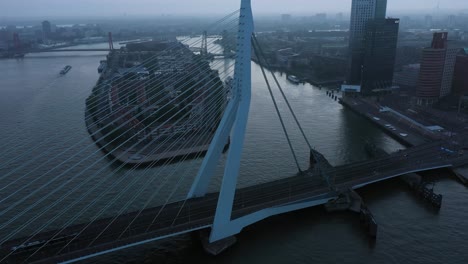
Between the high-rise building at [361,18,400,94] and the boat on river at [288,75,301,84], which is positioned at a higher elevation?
the high-rise building at [361,18,400,94]

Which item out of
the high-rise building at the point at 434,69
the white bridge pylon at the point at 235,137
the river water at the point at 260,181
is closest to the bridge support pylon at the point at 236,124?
the white bridge pylon at the point at 235,137

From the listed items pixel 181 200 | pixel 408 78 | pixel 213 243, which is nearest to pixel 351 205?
pixel 213 243

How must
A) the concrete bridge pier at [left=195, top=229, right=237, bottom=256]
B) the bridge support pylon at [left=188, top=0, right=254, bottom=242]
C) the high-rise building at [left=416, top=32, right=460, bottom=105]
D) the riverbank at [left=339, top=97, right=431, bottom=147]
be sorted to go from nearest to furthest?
the bridge support pylon at [left=188, top=0, right=254, bottom=242] → the concrete bridge pier at [left=195, top=229, right=237, bottom=256] → the riverbank at [left=339, top=97, right=431, bottom=147] → the high-rise building at [left=416, top=32, right=460, bottom=105]

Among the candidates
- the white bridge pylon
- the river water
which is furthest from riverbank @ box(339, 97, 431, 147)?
the white bridge pylon

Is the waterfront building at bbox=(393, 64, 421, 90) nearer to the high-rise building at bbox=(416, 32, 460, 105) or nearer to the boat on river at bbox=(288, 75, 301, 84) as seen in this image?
the high-rise building at bbox=(416, 32, 460, 105)

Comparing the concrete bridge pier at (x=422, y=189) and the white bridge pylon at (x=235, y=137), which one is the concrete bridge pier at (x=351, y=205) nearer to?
the concrete bridge pier at (x=422, y=189)

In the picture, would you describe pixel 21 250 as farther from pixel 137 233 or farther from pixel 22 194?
pixel 22 194
